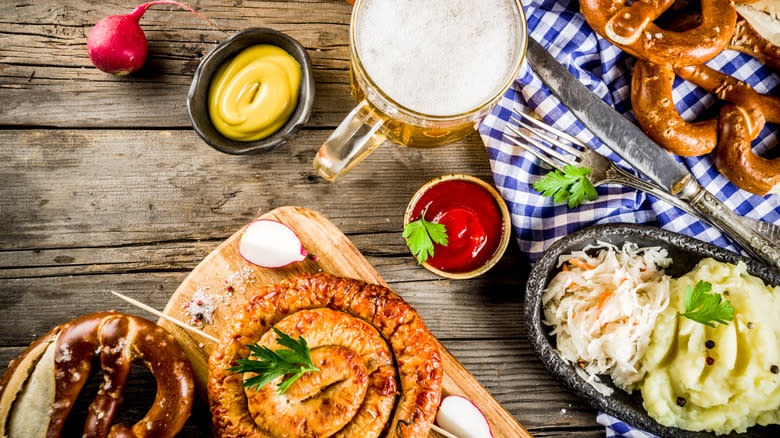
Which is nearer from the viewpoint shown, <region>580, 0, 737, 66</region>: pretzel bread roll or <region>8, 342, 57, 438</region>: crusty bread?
<region>8, 342, 57, 438</region>: crusty bread

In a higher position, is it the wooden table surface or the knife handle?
the knife handle

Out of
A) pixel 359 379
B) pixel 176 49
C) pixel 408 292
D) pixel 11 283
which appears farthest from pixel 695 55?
pixel 11 283

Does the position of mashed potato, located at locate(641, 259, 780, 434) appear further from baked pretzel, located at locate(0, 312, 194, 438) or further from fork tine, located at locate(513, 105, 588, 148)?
baked pretzel, located at locate(0, 312, 194, 438)

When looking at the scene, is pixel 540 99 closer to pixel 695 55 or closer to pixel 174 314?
pixel 695 55

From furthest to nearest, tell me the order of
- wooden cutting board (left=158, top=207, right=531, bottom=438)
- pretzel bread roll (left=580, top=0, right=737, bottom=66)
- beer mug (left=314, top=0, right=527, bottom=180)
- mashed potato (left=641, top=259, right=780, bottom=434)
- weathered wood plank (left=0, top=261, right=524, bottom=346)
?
weathered wood plank (left=0, top=261, right=524, bottom=346) < wooden cutting board (left=158, top=207, right=531, bottom=438) < pretzel bread roll (left=580, top=0, right=737, bottom=66) < mashed potato (left=641, top=259, right=780, bottom=434) < beer mug (left=314, top=0, right=527, bottom=180)

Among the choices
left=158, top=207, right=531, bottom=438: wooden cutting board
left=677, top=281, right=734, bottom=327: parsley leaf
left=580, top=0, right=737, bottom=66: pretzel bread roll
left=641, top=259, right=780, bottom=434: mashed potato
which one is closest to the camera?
left=677, top=281, right=734, bottom=327: parsley leaf

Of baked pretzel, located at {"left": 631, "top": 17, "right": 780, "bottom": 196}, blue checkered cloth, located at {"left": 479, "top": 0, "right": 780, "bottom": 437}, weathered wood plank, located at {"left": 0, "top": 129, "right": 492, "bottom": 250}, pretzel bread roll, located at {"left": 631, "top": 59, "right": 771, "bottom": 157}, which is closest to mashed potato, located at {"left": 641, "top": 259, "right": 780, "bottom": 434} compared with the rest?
blue checkered cloth, located at {"left": 479, "top": 0, "right": 780, "bottom": 437}
